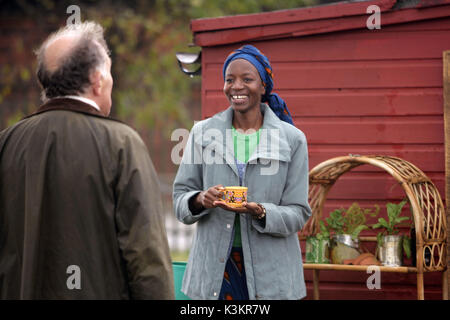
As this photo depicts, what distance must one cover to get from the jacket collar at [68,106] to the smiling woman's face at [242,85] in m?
1.32

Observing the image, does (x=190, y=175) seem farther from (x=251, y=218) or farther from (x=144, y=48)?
(x=144, y=48)

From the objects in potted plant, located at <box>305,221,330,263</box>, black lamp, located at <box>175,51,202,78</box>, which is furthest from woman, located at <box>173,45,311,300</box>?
black lamp, located at <box>175,51,202,78</box>

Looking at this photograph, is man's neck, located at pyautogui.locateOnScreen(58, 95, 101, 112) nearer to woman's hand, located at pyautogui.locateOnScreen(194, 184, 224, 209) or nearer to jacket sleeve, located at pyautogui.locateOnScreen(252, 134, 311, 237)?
woman's hand, located at pyautogui.locateOnScreen(194, 184, 224, 209)

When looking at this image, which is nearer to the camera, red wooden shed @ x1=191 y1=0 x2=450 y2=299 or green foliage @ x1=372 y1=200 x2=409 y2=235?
green foliage @ x1=372 y1=200 x2=409 y2=235

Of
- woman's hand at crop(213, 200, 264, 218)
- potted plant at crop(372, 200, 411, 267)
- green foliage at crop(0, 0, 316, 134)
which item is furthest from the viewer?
green foliage at crop(0, 0, 316, 134)

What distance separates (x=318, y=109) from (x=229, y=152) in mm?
2413

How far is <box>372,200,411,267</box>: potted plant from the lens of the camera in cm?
519

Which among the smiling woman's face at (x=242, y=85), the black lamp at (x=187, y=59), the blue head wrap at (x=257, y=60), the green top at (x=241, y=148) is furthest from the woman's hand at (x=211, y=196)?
the black lamp at (x=187, y=59)

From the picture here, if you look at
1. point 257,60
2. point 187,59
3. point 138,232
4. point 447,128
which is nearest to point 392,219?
point 447,128

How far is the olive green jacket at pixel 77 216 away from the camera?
102 inches

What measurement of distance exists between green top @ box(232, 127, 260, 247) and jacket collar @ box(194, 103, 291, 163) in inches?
1.5

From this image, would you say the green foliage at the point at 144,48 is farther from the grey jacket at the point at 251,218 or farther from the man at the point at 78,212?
the man at the point at 78,212

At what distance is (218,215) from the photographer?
380 cm

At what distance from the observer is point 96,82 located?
2.79 metres
